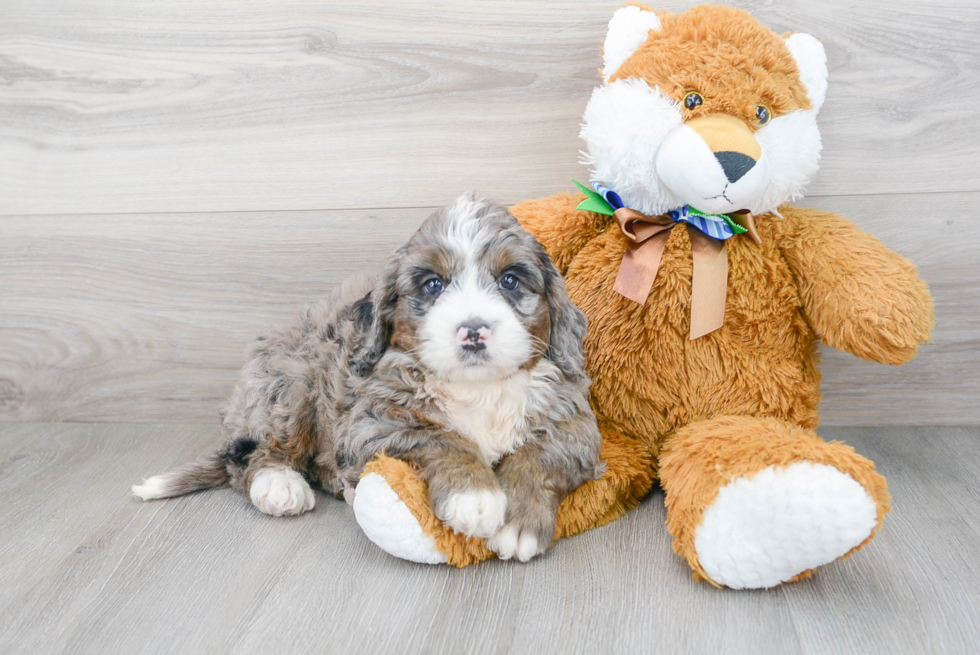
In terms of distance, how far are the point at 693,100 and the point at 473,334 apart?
0.71 metres

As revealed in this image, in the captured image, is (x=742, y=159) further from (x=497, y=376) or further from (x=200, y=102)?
(x=200, y=102)

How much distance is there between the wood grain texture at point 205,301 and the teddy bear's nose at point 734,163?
0.66 meters

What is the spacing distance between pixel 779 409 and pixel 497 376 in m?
0.72

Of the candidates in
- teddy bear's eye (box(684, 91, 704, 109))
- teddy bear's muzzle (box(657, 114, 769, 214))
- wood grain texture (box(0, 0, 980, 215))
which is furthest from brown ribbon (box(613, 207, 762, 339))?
wood grain texture (box(0, 0, 980, 215))

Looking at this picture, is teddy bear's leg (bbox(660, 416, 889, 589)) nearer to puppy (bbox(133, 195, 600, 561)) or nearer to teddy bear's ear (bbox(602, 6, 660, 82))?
puppy (bbox(133, 195, 600, 561))

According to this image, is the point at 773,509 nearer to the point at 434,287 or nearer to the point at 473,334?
the point at 473,334

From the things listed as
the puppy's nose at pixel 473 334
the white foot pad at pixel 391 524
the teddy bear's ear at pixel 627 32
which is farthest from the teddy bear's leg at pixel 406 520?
the teddy bear's ear at pixel 627 32

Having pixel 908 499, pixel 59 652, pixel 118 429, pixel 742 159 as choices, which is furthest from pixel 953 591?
pixel 118 429

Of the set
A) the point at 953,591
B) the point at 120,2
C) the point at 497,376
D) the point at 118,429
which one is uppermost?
the point at 120,2

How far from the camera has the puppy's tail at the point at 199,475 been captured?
6.49 ft

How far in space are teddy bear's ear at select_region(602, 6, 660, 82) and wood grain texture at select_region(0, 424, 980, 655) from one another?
1067 millimetres

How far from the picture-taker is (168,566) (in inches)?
66.6

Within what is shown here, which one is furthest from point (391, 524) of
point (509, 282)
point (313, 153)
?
point (313, 153)

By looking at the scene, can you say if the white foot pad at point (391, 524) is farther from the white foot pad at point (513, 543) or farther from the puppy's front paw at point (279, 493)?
the puppy's front paw at point (279, 493)
